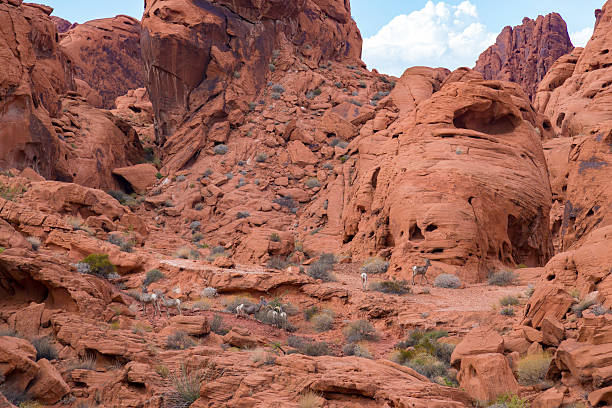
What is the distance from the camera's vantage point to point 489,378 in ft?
24.3

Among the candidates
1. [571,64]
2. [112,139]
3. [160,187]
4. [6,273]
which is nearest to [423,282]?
[6,273]

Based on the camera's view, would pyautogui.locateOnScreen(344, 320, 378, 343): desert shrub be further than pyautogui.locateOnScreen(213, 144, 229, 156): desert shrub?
No

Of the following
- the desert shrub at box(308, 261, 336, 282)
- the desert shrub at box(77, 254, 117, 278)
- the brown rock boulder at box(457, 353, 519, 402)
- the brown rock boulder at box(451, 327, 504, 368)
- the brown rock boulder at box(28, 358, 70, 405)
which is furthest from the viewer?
the desert shrub at box(308, 261, 336, 282)

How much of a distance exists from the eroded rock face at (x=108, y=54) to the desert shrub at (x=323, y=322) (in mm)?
40562

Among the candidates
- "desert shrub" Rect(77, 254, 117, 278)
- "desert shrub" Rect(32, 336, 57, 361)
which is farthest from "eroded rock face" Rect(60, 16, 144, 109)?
"desert shrub" Rect(32, 336, 57, 361)

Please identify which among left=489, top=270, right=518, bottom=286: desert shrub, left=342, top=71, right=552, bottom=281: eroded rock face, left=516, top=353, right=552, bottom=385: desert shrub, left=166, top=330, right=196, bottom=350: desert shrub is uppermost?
left=342, top=71, right=552, bottom=281: eroded rock face

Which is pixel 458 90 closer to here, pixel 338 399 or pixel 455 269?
pixel 455 269

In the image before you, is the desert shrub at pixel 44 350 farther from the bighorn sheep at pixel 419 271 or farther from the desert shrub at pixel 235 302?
the bighorn sheep at pixel 419 271

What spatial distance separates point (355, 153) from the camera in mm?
29469

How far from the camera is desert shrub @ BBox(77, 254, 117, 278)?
14109mm

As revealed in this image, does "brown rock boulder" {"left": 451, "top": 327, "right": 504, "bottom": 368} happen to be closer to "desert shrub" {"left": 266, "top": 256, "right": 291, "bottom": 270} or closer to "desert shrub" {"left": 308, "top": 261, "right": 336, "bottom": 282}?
"desert shrub" {"left": 308, "top": 261, "right": 336, "bottom": 282}

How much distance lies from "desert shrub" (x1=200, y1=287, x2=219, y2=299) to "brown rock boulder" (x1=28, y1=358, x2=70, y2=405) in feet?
25.0

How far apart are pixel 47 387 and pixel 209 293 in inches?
312

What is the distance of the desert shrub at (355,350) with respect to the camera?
11.0 m
